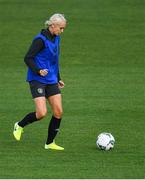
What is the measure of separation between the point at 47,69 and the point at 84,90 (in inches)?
295

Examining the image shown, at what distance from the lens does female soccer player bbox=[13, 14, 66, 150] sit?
14.7m

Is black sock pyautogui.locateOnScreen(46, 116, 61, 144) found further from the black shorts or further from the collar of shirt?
the collar of shirt

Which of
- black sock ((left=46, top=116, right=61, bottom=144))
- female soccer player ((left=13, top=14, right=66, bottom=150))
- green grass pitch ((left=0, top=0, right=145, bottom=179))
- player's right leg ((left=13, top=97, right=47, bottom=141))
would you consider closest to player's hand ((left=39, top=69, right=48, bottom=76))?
female soccer player ((left=13, top=14, right=66, bottom=150))

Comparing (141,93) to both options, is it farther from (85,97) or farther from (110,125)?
(110,125)

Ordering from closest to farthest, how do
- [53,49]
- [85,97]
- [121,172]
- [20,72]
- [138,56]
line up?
[121,172]
[53,49]
[85,97]
[20,72]
[138,56]

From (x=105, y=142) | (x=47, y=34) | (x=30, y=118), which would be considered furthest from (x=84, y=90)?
(x=47, y=34)

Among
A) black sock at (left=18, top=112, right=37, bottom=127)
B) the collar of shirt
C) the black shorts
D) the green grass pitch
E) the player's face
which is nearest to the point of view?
the green grass pitch

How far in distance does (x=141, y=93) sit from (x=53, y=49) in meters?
7.33

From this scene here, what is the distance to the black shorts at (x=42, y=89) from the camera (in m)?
14.9

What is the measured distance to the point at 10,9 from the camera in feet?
117

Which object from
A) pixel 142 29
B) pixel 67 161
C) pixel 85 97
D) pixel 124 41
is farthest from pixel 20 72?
pixel 67 161

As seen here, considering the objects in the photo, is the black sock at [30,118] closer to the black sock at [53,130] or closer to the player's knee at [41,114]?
the player's knee at [41,114]

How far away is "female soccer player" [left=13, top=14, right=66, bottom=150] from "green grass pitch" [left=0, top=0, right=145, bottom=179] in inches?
26.2

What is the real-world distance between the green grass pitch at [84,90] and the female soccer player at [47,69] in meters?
0.67
